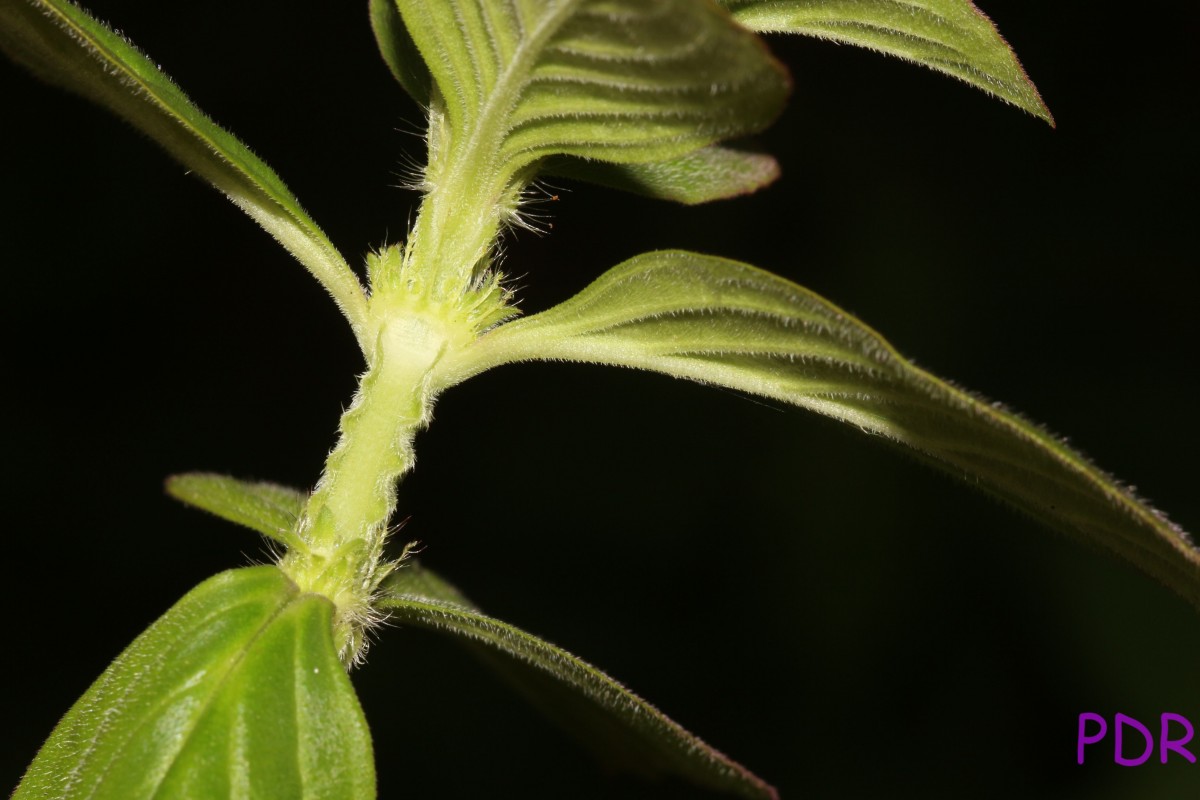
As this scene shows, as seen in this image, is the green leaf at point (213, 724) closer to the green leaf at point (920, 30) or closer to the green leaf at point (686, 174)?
the green leaf at point (686, 174)

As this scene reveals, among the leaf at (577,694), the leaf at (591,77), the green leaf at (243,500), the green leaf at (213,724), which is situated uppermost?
the leaf at (591,77)

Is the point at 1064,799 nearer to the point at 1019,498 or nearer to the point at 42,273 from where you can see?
the point at 1019,498

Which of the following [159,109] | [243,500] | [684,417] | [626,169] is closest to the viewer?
[159,109]

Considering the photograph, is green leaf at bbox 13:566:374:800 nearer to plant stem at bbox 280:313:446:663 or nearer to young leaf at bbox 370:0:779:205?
plant stem at bbox 280:313:446:663

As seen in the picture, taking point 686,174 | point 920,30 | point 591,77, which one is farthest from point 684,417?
point 591,77

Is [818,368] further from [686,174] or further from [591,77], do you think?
[686,174]

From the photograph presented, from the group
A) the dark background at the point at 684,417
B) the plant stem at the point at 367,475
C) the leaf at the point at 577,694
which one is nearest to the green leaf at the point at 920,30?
the plant stem at the point at 367,475
